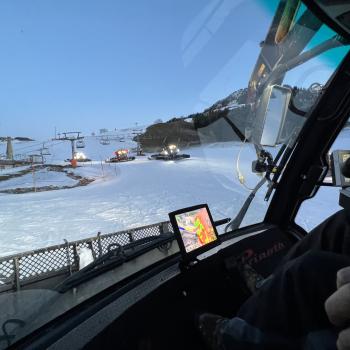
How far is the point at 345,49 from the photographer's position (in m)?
1.61

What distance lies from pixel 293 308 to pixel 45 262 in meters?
1.15

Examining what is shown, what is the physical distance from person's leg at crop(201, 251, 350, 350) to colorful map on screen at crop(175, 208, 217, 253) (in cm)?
56

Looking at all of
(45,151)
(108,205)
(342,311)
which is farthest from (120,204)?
(342,311)

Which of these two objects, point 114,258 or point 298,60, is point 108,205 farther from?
point 298,60

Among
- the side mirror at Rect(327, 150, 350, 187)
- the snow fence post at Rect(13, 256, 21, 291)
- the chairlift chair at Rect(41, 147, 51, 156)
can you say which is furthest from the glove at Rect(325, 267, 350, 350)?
the chairlift chair at Rect(41, 147, 51, 156)

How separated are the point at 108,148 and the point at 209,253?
27.0 metres

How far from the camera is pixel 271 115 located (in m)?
1.62

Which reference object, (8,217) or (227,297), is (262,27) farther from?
(8,217)

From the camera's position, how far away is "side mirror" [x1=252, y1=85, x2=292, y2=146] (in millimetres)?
1583

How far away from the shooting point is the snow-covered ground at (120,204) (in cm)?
222

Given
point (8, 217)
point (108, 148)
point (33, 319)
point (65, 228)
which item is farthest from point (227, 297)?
point (108, 148)

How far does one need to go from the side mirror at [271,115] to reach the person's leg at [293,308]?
3.03 ft

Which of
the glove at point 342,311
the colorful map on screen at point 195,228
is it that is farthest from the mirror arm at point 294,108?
the glove at point 342,311

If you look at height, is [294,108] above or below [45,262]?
above
